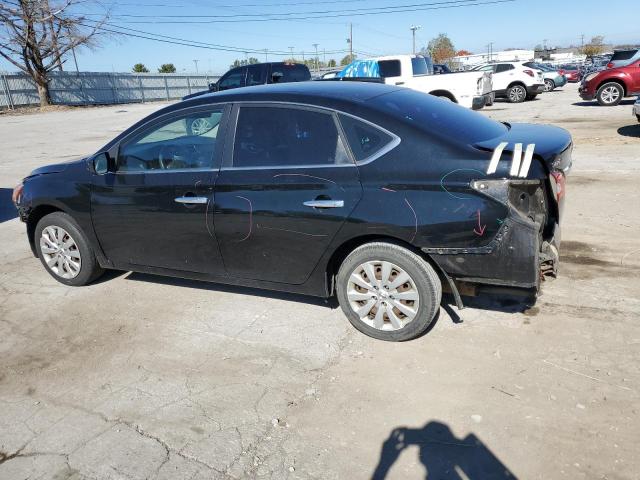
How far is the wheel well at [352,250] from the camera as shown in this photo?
3453 millimetres

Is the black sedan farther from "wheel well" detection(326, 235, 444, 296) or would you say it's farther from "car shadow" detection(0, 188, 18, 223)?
"car shadow" detection(0, 188, 18, 223)

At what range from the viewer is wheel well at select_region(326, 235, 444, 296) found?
3453 millimetres

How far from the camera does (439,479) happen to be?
2457 mm

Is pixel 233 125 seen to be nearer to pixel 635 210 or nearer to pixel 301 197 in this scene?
pixel 301 197

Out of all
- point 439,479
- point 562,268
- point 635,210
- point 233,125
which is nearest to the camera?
point 439,479

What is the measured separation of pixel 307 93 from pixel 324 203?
0.86m

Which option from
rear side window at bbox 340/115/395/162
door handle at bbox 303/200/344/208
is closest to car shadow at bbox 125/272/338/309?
door handle at bbox 303/200/344/208

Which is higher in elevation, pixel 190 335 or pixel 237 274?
pixel 237 274

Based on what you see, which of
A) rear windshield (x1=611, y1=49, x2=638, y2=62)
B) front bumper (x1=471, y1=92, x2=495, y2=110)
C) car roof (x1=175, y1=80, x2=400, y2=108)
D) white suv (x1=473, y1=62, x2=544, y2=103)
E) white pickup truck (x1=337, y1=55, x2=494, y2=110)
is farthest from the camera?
white suv (x1=473, y1=62, x2=544, y2=103)

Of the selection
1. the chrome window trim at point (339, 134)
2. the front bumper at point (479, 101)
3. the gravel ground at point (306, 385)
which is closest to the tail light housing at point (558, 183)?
the gravel ground at point (306, 385)

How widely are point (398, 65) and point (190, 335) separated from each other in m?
15.1

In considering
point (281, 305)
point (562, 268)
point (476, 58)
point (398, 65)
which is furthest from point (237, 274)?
point (476, 58)

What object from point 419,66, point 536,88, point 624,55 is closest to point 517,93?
point 536,88

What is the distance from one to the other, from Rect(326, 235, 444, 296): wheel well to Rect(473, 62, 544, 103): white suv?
67.0 ft
